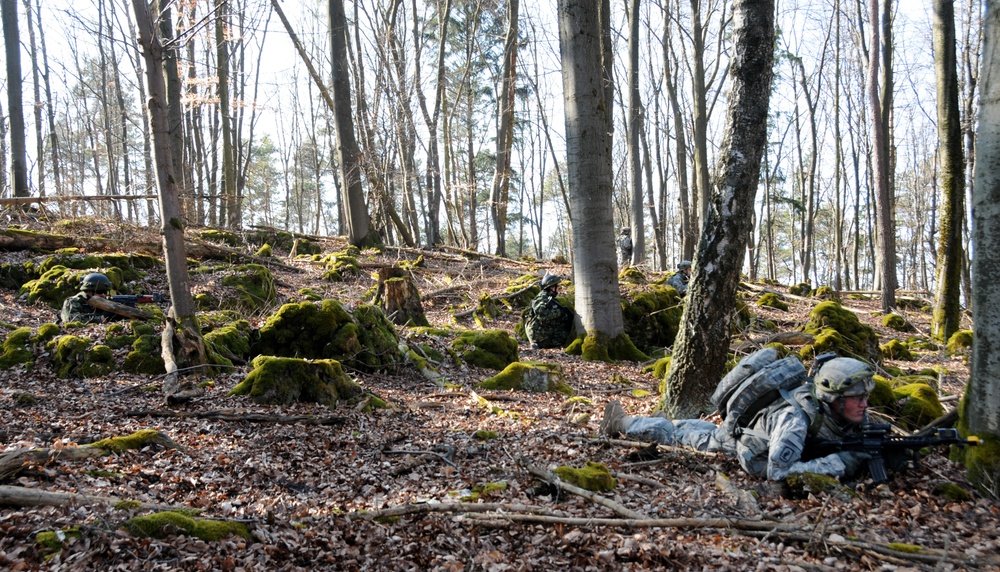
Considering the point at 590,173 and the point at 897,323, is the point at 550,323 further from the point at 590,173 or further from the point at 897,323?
the point at 897,323

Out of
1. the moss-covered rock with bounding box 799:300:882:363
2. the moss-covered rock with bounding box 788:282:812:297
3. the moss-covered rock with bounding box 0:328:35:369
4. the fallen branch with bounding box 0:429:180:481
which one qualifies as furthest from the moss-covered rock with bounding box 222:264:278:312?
the moss-covered rock with bounding box 788:282:812:297

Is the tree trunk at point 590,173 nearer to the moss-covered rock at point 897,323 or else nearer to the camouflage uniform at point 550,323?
the camouflage uniform at point 550,323

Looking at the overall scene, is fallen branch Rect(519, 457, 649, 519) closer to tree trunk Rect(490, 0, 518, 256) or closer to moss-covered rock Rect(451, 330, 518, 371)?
moss-covered rock Rect(451, 330, 518, 371)

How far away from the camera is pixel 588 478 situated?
437cm

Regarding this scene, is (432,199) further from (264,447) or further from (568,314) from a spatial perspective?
(264,447)

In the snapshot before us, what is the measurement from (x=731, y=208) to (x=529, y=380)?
3579 millimetres

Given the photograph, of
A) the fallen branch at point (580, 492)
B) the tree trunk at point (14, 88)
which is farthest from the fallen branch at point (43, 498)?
the tree trunk at point (14, 88)

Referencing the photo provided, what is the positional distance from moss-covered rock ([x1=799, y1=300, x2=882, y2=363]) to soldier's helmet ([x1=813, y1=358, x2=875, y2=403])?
461cm

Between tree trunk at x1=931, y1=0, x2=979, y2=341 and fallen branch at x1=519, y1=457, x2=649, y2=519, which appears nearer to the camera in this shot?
fallen branch at x1=519, y1=457, x2=649, y2=519

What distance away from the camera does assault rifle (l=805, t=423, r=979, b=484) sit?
4184mm

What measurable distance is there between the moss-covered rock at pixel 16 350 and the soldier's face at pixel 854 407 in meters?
8.63

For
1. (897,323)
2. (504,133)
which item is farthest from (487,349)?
(504,133)

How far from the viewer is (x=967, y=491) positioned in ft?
13.2

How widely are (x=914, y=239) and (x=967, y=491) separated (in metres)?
39.7
